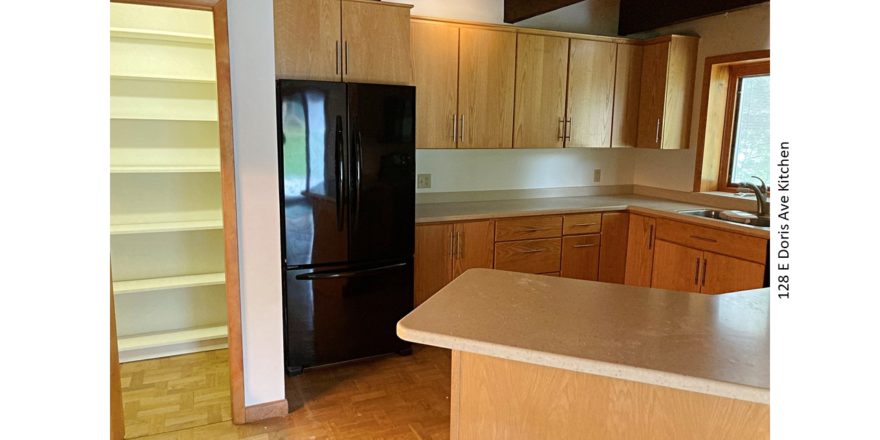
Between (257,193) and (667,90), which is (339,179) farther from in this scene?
(667,90)

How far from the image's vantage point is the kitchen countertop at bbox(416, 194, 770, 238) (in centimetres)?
319

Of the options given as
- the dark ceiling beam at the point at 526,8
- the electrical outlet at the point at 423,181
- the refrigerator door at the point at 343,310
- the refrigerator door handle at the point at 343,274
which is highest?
the dark ceiling beam at the point at 526,8

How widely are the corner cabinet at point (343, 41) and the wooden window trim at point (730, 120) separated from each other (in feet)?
7.84

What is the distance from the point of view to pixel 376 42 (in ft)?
9.32

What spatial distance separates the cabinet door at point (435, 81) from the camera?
3273 millimetres

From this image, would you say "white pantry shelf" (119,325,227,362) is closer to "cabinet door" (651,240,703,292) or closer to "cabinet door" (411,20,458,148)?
"cabinet door" (411,20,458,148)

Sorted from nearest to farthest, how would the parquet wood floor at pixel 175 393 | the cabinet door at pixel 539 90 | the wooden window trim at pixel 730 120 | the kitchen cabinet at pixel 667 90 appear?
the parquet wood floor at pixel 175 393 < the cabinet door at pixel 539 90 < the wooden window trim at pixel 730 120 < the kitchen cabinet at pixel 667 90

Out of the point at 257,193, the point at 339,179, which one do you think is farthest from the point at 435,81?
the point at 257,193

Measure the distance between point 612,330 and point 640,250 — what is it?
8.91 feet

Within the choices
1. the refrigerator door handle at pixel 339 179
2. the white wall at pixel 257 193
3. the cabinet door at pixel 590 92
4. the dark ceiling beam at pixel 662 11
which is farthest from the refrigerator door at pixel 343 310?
the dark ceiling beam at pixel 662 11

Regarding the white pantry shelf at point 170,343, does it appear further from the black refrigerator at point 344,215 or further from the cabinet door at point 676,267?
the cabinet door at point 676,267

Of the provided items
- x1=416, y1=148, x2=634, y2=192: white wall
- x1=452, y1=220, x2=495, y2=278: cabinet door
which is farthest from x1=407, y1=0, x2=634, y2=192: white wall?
x1=452, y1=220, x2=495, y2=278: cabinet door
